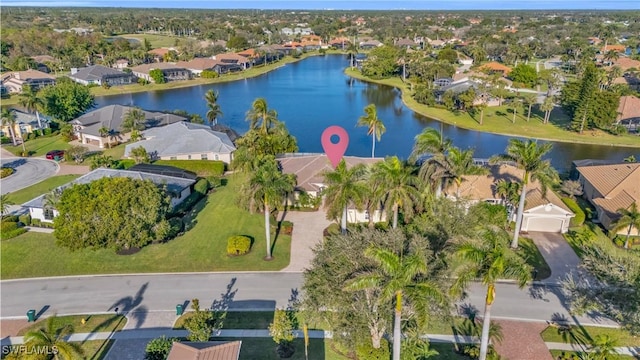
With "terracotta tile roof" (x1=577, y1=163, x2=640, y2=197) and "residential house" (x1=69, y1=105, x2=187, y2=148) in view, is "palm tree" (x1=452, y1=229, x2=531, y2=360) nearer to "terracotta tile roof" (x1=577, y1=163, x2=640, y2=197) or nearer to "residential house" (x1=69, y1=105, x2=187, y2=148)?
"terracotta tile roof" (x1=577, y1=163, x2=640, y2=197)

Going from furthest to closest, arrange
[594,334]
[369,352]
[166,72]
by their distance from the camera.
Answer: [166,72] → [594,334] → [369,352]

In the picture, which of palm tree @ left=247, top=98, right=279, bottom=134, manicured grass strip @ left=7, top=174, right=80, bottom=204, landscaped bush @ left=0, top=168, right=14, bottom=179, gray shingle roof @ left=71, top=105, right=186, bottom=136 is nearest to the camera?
manicured grass strip @ left=7, top=174, right=80, bottom=204

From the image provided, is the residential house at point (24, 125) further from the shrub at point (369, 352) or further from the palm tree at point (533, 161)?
the palm tree at point (533, 161)

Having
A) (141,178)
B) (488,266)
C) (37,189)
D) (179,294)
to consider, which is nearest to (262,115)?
(141,178)

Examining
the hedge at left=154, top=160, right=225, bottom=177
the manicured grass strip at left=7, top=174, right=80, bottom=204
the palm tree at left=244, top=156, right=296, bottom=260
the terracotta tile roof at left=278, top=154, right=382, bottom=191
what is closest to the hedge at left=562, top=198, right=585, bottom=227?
the terracotta tile roof at left=278, top=154, right=382, bottom=191

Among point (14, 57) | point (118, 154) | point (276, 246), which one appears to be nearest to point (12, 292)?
point (276, 246)

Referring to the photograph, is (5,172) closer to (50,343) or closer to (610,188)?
(50,343)
